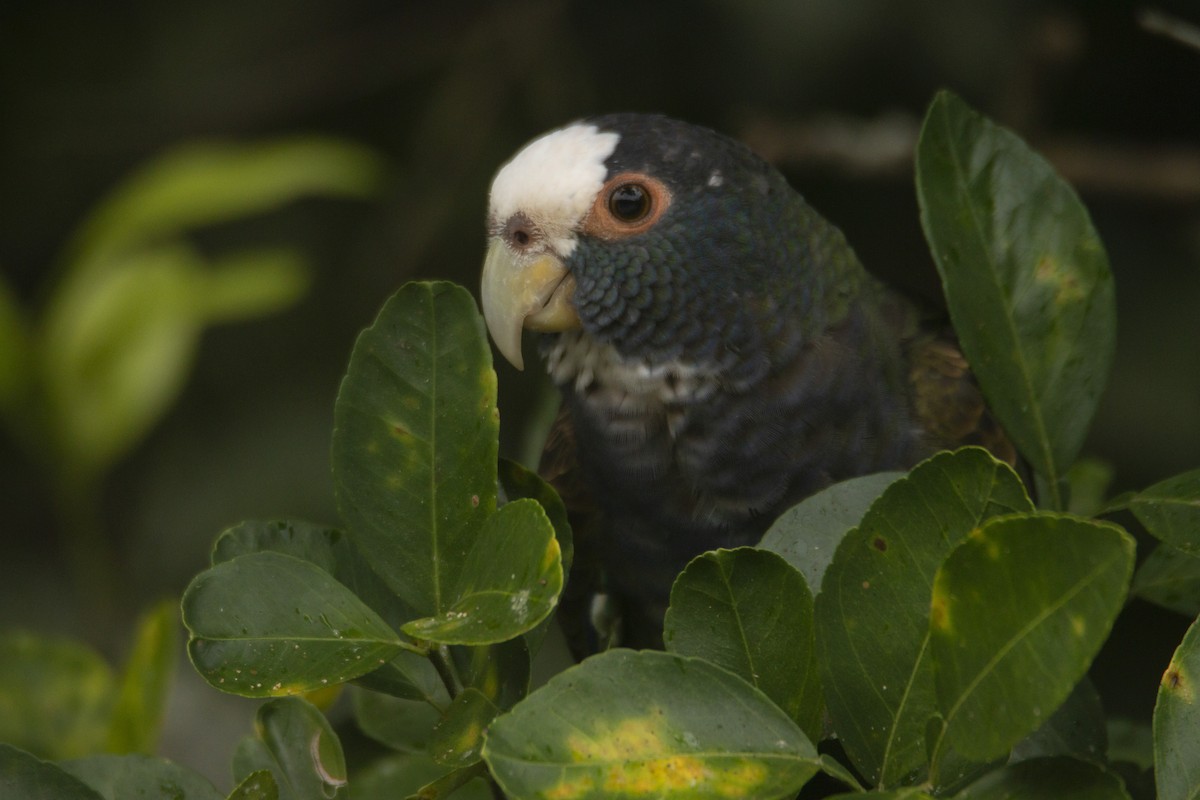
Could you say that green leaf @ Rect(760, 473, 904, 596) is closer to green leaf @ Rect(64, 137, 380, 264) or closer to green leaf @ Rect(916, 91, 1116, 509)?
green leaf @ Rect(916, 91, 1116, 509)

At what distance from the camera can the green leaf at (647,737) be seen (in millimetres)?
496

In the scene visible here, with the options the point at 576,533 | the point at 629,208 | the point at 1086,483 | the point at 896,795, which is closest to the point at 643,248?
the point at 629,208

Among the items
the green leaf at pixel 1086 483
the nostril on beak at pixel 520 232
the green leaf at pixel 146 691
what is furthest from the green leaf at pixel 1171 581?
the green leaf at pixel 146 691

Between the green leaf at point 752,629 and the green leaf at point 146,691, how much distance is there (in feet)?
1.77

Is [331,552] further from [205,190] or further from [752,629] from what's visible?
[205,190]

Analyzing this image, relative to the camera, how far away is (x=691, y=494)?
3.61 feet

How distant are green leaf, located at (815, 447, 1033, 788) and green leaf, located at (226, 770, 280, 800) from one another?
0.28 metres

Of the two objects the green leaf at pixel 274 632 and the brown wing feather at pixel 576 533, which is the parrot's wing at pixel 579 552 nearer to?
the brown wing feather at pixel 576 533

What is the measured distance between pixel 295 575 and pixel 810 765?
0.27 metres

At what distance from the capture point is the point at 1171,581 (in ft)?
2.37

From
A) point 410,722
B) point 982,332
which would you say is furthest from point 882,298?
point 410,722

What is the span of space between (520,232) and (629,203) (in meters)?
0.10

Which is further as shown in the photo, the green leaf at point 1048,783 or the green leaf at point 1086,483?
the green leaf at point 1086,483

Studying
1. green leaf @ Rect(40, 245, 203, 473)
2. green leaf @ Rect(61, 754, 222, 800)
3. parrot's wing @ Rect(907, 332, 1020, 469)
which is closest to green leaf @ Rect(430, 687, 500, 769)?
green leaf @ Rect(61, 754, 222, 800)
